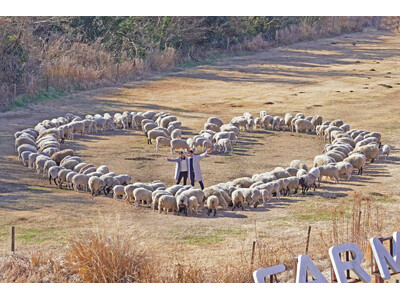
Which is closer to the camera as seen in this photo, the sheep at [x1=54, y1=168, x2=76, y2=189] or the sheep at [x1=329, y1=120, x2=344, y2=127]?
the sheep at [x1=54, y1=168, x2=76, y2=189]

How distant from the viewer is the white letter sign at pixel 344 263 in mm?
11148

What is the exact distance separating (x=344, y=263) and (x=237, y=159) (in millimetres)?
11729

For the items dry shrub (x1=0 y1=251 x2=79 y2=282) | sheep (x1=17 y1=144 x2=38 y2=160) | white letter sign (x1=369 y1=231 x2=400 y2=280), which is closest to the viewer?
white letter sign (x1=369 y1=231 x2=400 y2=280)

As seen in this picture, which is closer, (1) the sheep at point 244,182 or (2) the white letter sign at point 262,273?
(2) the white letter sign at point 262,273

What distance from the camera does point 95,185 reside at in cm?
1855

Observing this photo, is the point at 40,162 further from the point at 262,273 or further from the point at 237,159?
the point at 262,273

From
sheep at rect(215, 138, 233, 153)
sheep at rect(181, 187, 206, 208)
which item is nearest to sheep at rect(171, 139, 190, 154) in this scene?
sheep at rect(215, 138, 233, 153)

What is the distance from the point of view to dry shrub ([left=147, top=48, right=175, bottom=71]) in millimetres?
38203

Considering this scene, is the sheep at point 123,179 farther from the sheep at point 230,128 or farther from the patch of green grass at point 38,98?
the patch of green grass at point 38,98

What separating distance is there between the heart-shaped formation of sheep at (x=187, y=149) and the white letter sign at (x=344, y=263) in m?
6.01

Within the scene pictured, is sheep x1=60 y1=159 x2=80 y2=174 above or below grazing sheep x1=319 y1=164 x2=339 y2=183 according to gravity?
below

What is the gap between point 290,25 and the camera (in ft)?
150

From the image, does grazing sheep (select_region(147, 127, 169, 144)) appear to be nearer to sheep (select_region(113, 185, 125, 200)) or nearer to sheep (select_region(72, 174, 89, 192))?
sheep (select_region(72, 174, 89, 192))

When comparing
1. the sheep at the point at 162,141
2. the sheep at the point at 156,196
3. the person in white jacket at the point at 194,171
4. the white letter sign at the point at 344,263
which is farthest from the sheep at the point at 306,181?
the white letter sign at the point at 344,263
